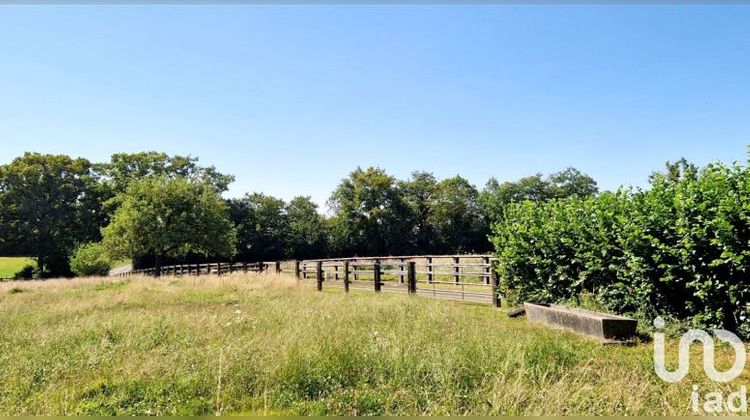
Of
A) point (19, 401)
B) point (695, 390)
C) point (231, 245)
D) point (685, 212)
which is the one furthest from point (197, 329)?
point (231, 245)

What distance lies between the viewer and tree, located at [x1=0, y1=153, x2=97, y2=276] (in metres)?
50.2

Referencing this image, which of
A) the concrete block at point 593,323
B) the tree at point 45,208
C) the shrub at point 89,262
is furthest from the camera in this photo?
the tree at point 45,208

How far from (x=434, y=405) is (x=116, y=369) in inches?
154

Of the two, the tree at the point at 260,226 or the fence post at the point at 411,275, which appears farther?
the tree at the point at 260,226

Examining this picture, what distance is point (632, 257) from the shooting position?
8.52 meters

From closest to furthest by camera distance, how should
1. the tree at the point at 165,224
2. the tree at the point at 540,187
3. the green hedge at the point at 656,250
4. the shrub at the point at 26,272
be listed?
the green hedge at the point at 656,250
the tree at the point at 165,224
the shrub at the point at 26,272
the tree at the point at 540,187

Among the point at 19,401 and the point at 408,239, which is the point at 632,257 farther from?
the point at 408,239

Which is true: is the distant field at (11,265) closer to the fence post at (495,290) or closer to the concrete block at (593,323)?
the fence post at (495,290)

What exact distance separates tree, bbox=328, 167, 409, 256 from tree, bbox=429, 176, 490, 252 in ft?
17.8

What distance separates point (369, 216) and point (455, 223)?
13.7 metres

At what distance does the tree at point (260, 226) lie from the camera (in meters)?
57.8

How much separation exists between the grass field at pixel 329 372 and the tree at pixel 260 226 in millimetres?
50222

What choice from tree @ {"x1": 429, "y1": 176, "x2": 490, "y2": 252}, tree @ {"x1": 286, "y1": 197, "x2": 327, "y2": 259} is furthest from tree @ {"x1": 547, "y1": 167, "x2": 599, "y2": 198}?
tree @ {"x1": 286, "y1": 197, "x2": 327, "y2": 259}

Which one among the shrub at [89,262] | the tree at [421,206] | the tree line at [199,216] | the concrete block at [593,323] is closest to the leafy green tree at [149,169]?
the tree line at [199,216]
